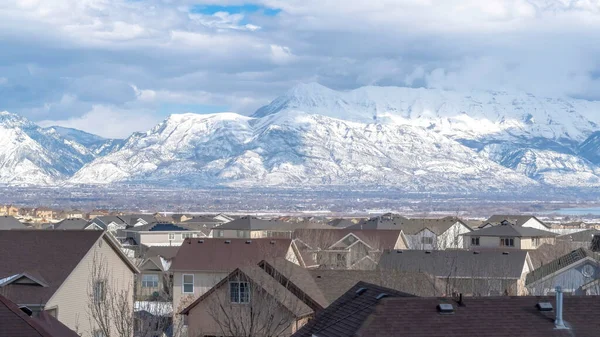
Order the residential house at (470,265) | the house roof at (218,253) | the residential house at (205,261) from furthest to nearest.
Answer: the residential house at (470,265) → the house roof at (218,253) → the residential house at (205,261)

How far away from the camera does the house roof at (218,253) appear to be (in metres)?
59.3

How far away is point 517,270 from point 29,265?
37508 mm

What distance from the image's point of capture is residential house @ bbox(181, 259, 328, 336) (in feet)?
125

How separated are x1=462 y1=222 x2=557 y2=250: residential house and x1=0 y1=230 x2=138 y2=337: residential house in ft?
218

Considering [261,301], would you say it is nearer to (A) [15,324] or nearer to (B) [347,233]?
(A) [15,324]

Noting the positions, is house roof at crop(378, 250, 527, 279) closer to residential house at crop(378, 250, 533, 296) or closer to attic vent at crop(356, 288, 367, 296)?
residential house at crop(378, 250, 533, 296)

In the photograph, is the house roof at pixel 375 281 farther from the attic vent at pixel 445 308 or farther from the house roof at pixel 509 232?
the house roof at pixel 509 232

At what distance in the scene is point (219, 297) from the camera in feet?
136

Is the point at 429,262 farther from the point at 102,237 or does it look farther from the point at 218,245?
the point at 102,237

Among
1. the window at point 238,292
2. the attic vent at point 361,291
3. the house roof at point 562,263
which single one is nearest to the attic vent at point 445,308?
the attic vent at point 361,291

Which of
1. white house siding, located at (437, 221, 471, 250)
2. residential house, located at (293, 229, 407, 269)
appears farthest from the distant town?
white house siding, located at (437, 221, 471, 250)

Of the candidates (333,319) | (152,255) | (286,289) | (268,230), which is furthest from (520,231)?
(333,319)

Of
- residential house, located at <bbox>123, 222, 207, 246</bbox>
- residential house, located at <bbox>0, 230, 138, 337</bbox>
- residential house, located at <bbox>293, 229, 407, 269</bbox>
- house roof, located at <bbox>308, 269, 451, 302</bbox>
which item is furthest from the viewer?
residential house, located at <bbox>123, 222, 207, 246</bbox>

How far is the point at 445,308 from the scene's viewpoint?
75.2ft
